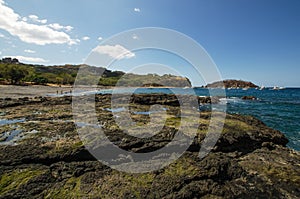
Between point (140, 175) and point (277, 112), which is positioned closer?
point (140, 175)

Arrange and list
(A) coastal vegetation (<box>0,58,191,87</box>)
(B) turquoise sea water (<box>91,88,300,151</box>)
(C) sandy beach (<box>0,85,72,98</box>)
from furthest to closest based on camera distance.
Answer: (A) coastal vegetation (<box>0,58,191,87</box>), (C) sandy beach (<box>0,85,72,98</box>), (B) turquoise sea water (<box>91,88,300,151</box>)

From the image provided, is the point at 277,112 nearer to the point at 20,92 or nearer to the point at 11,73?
the point at 20,92

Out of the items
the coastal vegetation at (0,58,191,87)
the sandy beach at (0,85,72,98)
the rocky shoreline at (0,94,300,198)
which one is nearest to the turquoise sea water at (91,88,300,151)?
the rocky shoreline at (0,94,300,198)

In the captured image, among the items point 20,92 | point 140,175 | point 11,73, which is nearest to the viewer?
point 140,175

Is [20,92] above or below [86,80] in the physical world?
below

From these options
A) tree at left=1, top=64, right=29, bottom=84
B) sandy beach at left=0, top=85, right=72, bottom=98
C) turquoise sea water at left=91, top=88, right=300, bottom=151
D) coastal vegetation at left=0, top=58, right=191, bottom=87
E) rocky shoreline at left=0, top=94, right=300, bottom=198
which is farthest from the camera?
tree at left=1, top=64, right=29, bottom=84

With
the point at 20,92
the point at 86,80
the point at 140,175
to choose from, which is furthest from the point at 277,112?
the point at 86,80

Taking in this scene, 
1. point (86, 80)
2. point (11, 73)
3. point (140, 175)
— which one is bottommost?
point (140, 175)

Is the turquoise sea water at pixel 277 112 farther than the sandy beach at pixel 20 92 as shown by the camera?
→ No

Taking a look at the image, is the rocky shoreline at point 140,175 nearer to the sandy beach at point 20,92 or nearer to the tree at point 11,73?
the sandy beach at point 20,92

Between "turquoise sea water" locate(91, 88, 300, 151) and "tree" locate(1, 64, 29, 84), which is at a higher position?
"tree" locate(1, 64, 29, 84)

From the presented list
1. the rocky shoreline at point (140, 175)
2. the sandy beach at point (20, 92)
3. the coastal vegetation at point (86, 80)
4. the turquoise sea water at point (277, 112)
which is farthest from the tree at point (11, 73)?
the rocky shoreline at point (140, 175)

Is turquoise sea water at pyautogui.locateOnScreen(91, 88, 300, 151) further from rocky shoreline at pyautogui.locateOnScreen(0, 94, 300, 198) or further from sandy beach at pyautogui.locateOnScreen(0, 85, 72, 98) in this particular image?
sandy beach at pyautogui.locateOnScreen(0, 85, 72, 98)

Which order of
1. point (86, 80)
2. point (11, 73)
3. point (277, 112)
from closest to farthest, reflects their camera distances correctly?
point (277, 112)
point (11, 73)
point (86, 80)
